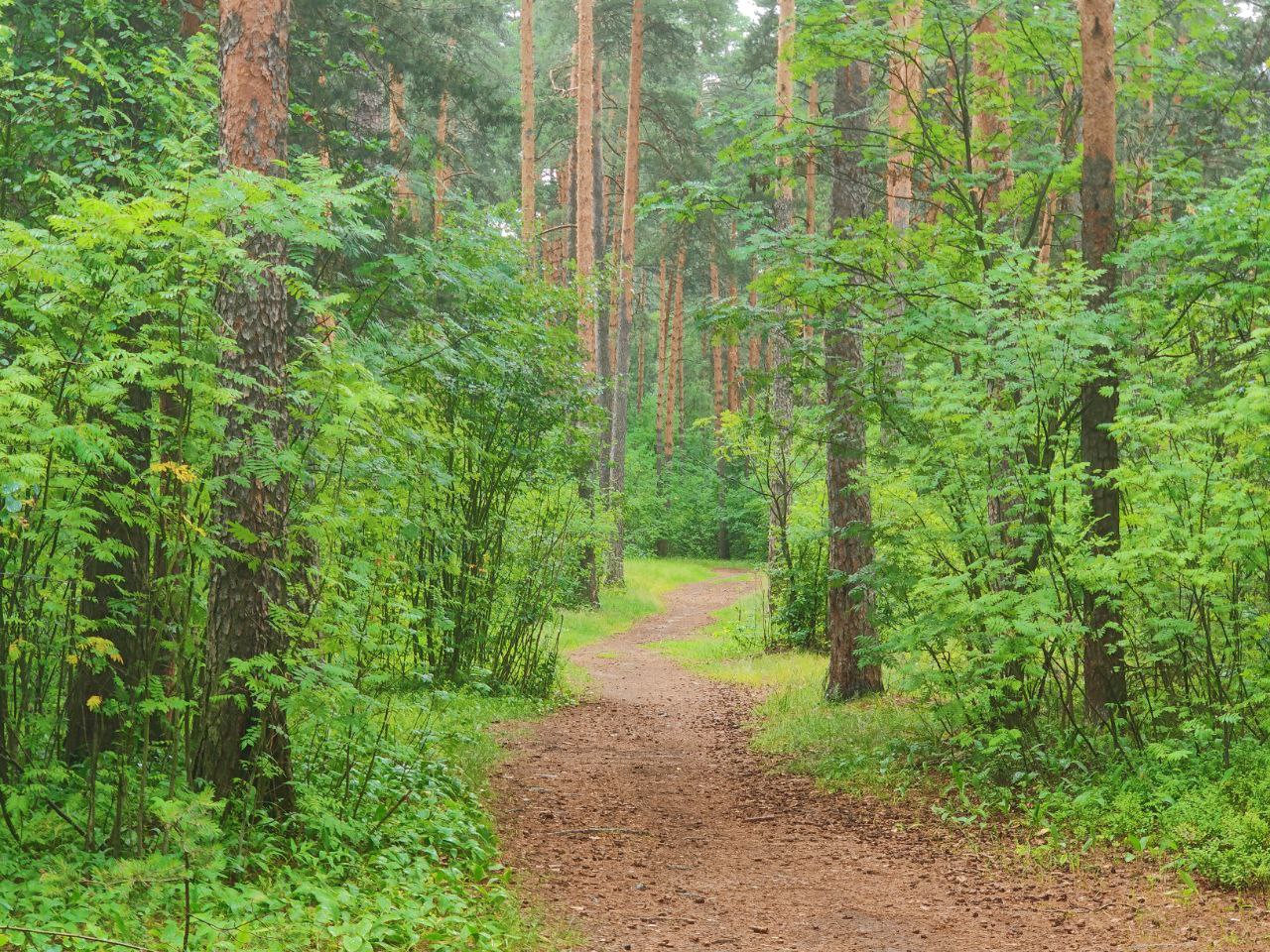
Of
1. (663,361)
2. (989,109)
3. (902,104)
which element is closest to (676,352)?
(663,361)

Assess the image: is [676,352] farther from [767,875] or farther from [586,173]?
[767,875]

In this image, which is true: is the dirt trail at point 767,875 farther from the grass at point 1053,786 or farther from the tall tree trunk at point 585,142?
the tall tree trunk at point 585,142

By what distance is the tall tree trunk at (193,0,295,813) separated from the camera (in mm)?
4656

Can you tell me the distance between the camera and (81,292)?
3.93 m

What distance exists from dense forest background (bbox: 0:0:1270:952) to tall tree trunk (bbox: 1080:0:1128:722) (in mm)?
29

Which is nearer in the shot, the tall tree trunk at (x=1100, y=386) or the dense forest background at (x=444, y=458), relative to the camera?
the dense forest background at (x=444, y=458)

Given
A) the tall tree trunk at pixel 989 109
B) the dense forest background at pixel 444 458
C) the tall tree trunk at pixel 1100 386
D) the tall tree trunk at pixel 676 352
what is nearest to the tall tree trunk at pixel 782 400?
the dense forest background at pixel 444 458

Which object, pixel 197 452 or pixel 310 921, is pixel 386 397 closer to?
pixel 197 452

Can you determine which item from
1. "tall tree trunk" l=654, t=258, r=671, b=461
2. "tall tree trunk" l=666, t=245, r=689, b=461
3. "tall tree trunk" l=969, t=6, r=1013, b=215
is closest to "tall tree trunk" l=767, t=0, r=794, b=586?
Result: "tall tree trunk" l=969, t=6, r=1013, b=215

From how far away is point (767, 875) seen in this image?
575cm

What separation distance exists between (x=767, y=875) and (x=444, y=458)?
5.24 m

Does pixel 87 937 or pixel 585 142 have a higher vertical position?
pixel 585 142

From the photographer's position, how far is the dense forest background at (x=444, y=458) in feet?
13.5

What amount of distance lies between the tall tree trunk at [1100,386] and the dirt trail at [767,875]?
5.01 ft
